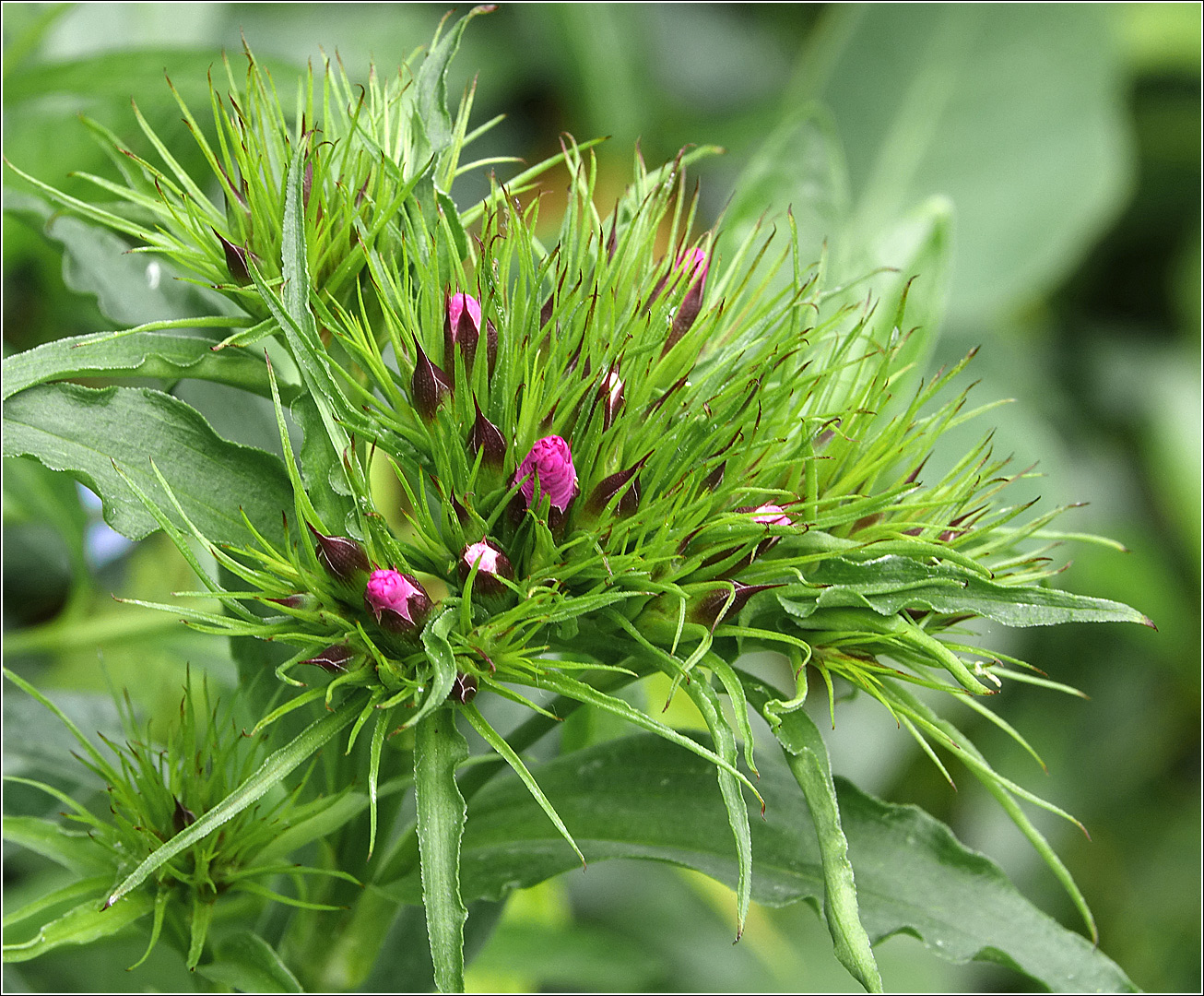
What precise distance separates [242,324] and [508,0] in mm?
1556

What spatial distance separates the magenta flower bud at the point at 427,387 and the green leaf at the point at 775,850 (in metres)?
0.25

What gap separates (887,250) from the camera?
106 cm

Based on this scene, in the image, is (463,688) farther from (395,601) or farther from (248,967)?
(248,967)

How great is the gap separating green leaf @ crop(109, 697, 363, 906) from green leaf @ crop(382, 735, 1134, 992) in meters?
0.16

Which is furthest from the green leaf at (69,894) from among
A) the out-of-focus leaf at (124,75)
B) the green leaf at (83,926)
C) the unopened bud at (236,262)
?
the out-of-focus leaf at (124,75)

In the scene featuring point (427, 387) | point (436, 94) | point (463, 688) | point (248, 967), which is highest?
point (436, 94)

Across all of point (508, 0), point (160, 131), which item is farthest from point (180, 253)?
point (508, 0)

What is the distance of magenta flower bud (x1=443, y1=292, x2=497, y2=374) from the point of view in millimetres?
569

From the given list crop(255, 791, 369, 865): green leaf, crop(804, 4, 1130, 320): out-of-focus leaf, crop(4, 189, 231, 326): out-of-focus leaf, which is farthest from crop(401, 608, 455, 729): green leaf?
crop(804, 4, 1130, 320): out-of-focus leaf

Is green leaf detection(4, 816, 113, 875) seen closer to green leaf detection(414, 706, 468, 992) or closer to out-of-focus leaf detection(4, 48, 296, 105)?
green leaf detection(414, 706, 468, 992)

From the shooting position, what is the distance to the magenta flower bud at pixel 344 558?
0.53 meters

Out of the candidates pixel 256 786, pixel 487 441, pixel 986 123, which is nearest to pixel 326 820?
pixel 256 786

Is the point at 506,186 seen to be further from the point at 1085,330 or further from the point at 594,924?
the point at 1085,330

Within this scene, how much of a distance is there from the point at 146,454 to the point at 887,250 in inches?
28.1
